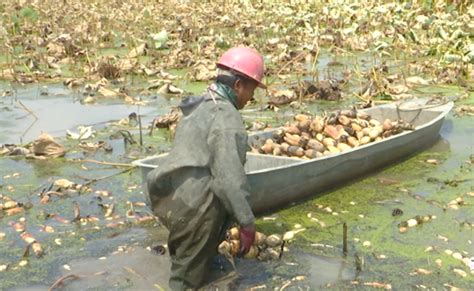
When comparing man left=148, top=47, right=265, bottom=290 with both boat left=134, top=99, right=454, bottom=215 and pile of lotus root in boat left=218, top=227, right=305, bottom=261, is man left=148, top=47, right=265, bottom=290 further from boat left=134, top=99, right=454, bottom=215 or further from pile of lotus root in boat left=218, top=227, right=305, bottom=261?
boat left=134, top=99, right=454, bottom=215

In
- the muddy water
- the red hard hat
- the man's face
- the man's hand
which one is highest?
the red hard hat

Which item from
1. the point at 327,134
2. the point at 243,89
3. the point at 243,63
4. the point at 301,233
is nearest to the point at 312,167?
the point at 301,233

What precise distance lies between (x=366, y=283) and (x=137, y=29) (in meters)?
11.0

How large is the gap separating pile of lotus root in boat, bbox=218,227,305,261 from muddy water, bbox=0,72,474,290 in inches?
2.3

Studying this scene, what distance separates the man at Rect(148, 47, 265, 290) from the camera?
3814 mm

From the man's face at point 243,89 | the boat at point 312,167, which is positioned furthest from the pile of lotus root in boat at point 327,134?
the man's face at point 243,89

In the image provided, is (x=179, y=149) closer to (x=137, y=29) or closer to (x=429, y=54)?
(x=429, y=54)

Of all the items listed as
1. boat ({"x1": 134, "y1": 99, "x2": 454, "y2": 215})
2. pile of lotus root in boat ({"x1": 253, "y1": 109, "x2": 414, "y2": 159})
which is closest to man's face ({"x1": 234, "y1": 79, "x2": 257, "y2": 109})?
boat ({"x1": 134, "y1": 99, "x2": 454, "y2": 215})

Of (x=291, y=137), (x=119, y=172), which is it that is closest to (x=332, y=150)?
(x=291, y=137)

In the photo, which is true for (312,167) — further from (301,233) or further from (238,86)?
(238,86)

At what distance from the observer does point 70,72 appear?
1154cm

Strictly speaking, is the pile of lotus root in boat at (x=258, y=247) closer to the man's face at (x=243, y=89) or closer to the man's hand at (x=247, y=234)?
the man's hand at (x=247, y=234)

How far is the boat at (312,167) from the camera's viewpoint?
524 cm

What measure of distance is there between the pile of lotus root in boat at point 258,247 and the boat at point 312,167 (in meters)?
0.45
